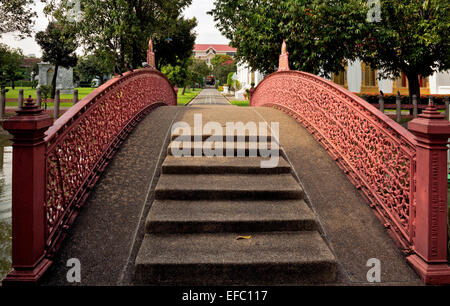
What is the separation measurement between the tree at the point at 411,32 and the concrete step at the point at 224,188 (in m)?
14.2

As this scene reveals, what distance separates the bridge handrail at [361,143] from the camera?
3621 mm

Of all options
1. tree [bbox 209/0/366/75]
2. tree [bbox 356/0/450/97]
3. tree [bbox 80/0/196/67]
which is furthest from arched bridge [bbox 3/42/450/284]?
tree [bbox 80/0/196/67]

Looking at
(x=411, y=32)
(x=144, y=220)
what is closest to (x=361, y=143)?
(x=144, y=220)

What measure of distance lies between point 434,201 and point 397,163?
0.72 meters

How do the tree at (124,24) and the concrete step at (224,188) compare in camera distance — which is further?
the tree at (124,24)

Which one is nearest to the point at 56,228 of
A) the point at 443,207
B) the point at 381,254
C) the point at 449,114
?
the point at 381,254

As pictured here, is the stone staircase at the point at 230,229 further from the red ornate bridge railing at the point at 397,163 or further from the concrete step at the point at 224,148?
the red ornate bridge railing at the point at 397,163

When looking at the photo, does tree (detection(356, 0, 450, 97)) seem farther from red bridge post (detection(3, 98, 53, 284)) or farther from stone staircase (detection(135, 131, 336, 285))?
red bridge post (detection(3, 98, 53, 284))

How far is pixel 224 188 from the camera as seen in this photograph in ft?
13.8

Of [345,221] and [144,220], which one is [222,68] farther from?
[144,220]

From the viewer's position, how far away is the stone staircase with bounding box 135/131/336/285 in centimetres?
312

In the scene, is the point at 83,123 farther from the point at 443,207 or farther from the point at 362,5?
the point at 362,5

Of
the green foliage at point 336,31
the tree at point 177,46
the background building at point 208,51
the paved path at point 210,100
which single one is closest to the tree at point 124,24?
the green foliage at point 336,31

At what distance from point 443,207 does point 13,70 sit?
232ft
